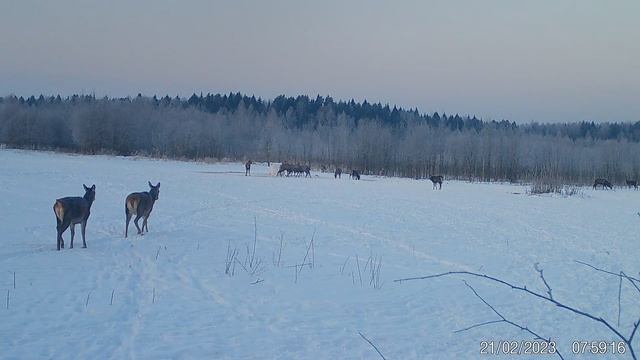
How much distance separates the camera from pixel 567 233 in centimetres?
1739

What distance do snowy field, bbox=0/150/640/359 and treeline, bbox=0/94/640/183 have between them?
148 feet

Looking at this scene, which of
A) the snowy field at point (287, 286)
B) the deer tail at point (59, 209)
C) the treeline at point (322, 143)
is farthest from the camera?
the treeline at point (322, 143)

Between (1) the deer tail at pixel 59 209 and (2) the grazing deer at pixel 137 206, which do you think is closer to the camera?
(1) the deer tail at pixel 59 209

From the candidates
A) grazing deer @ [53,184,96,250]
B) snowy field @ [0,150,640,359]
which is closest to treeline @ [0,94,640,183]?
snowy field @ [0,150,640,359]

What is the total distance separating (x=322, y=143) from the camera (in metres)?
92.7

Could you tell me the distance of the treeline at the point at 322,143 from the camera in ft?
220

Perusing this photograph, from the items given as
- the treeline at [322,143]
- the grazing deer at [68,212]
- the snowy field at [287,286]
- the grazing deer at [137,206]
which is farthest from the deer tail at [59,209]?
the treeline at [322,143]

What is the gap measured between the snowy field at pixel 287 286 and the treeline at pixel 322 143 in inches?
1772

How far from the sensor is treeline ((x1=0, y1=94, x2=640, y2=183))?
66.9 meters

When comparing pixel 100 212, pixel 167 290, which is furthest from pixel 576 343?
pixel 100 212

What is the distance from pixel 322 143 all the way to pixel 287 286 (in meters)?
84.2

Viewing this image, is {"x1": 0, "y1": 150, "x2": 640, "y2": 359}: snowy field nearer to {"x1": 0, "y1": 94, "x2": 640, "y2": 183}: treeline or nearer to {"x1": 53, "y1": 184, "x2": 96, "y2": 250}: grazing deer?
{"x1": 53, "y1": 184, "x2": 96, "y2": 250}: grazing deer

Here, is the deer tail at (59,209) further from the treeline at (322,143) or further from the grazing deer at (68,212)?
→ the treeline at (322,143)

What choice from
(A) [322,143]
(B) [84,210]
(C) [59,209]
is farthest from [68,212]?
(A) [322,143]
